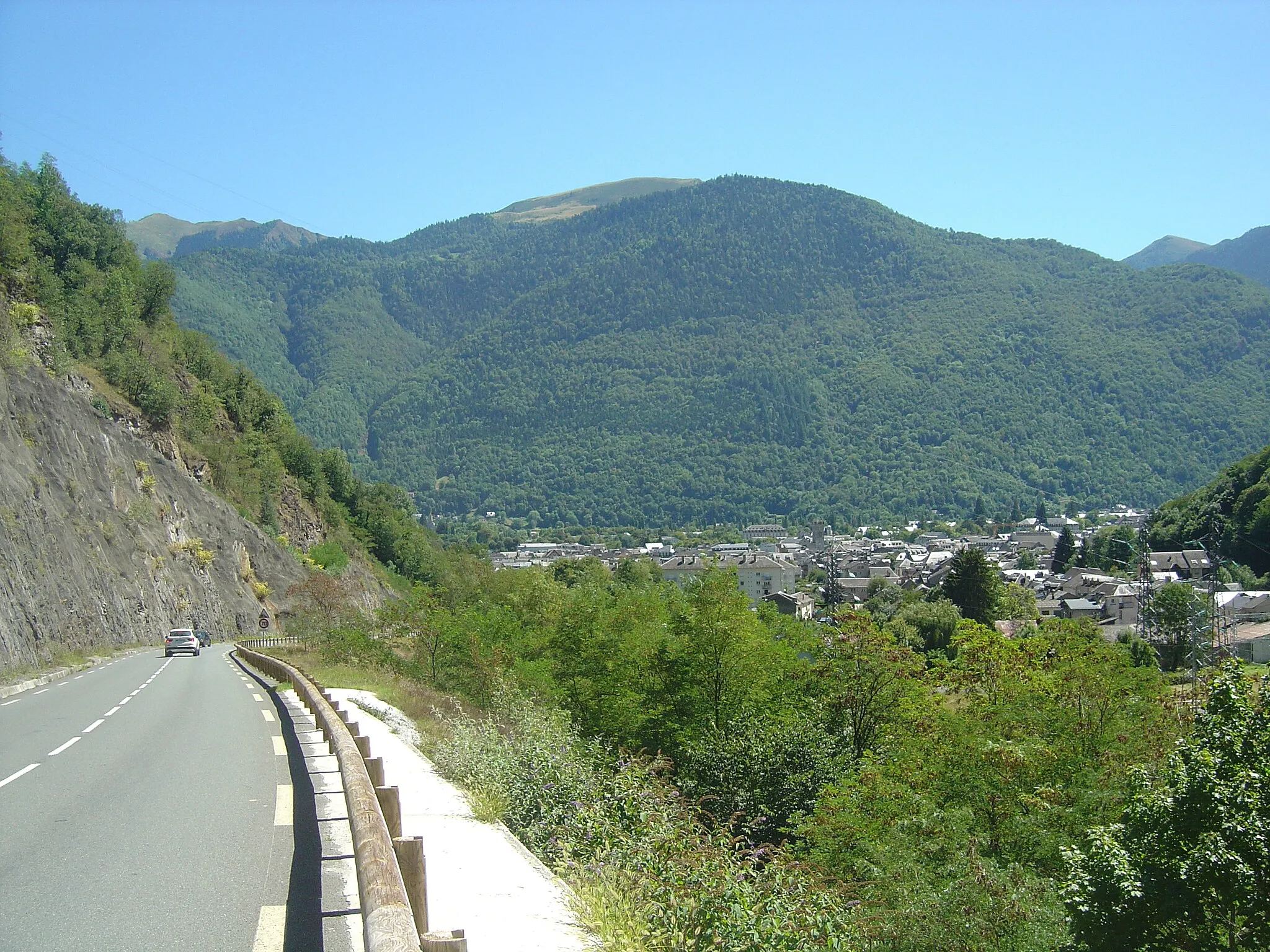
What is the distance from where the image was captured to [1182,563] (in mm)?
95125

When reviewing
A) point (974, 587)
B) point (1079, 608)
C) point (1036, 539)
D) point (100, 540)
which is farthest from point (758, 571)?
point (100, 540)

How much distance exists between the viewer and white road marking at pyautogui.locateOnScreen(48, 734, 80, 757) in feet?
43.8

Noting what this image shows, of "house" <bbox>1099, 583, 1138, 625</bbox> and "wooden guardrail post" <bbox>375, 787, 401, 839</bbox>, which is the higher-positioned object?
"wooden guardrail post" <bbox>375, 787, 401, 839</bbox>

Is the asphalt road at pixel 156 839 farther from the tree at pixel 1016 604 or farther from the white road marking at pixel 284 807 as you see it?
the tree at pixel 1016 604

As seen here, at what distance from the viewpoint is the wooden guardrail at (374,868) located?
4.63 metres

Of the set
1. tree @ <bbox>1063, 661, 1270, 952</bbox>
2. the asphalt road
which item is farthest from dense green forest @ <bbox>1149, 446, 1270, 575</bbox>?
the asphalt road

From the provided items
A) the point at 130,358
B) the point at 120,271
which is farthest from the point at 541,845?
the point at 120,271

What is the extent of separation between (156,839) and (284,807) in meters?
1.50

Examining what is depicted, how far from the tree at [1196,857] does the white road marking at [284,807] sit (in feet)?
28.1

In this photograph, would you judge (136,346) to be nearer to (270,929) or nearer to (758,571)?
(270,929)

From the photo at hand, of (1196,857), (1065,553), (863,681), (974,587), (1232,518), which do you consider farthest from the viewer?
(1065,553)

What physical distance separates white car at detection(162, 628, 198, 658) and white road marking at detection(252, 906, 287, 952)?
3727 cm

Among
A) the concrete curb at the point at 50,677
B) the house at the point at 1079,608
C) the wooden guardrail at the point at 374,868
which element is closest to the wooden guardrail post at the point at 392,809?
the wooden guardrail at the point at 374,868

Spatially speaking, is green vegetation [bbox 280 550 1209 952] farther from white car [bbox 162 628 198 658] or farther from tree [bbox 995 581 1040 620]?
tree [bbox 995 581 1040 620]
